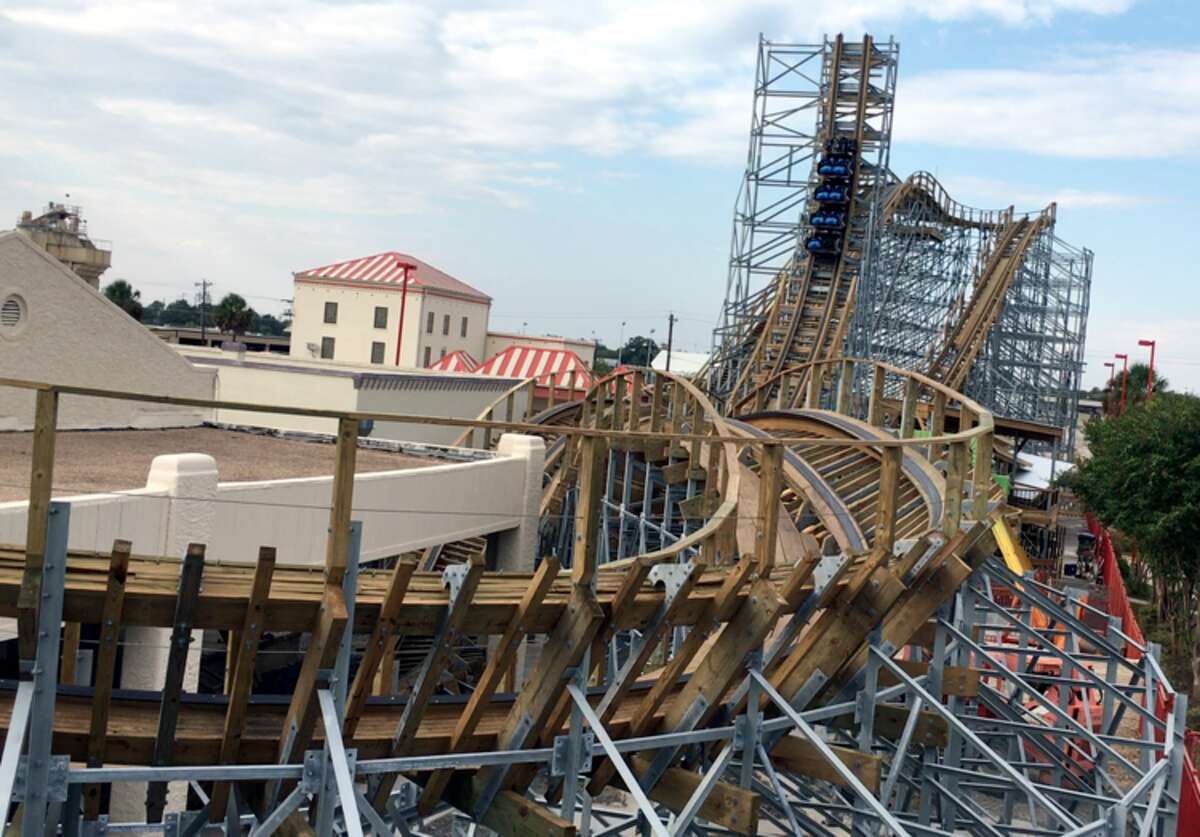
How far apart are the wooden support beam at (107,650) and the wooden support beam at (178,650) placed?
0.21 m

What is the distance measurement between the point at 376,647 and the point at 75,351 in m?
10.6

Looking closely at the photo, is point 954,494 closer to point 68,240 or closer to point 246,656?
point 246,656

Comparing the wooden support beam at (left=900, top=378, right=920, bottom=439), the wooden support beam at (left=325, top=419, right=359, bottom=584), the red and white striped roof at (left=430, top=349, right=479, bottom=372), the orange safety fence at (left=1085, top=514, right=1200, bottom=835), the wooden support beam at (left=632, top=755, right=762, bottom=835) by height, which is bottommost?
the orange safety fence at (left=1085, top=514, right=1200, bottom=835)

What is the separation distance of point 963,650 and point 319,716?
17.6ft

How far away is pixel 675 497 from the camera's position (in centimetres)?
1598

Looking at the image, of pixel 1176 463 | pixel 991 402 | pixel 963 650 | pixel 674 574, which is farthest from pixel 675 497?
pixel 991 402

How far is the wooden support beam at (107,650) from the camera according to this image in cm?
495

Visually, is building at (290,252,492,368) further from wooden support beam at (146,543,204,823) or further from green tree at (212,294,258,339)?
wooden support beam at (146,543,204,823)

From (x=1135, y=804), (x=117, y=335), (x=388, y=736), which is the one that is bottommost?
(x=1135, y=804)

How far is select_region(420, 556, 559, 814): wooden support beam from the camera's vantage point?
19.0 ft

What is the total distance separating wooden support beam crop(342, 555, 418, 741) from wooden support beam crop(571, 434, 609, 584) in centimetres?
78

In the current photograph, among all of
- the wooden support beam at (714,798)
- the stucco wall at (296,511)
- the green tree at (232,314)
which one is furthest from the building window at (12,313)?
the green tree at (232,314)

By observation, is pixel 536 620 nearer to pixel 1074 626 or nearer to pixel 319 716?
pixel 319 716

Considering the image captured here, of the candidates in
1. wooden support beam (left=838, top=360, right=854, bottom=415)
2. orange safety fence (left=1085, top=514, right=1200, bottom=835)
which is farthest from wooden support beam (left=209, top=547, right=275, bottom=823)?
wooden support beam (left=838, top=360, right=854, bottom=415)
